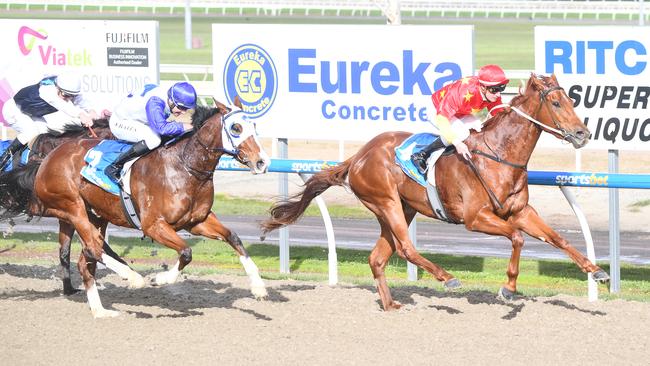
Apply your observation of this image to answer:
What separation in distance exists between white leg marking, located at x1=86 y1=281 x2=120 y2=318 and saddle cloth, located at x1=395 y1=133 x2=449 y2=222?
2.28m

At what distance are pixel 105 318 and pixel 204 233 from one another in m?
0.95

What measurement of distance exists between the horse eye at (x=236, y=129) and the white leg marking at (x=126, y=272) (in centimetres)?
125

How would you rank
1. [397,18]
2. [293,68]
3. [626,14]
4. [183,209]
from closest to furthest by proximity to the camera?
1. [183,209]
2. [293,68]
3. [397,18]
4. [626,14]

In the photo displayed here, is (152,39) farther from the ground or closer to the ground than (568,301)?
farther from the ground

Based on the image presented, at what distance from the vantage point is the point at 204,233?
8766mm

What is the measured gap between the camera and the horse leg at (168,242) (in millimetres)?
8578

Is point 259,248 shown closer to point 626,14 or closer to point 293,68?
point 293,68

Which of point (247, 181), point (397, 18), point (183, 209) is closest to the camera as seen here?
point (183, 209)

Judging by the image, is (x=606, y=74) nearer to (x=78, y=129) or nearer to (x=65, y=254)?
(x=78, y=129)

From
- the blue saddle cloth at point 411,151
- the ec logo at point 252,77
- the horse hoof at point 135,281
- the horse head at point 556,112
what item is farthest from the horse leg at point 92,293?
the horse head at point 556,112

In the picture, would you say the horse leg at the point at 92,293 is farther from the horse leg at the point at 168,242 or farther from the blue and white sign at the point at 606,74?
the blue and white sign at the point at 606,74

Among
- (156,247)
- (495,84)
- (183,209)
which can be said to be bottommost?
(156,247)

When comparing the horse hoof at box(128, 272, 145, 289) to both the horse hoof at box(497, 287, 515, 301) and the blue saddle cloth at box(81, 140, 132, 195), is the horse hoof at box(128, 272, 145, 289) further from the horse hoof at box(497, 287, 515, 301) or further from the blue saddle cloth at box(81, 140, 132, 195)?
the horse hoof at box(497, 287, 515, 301)

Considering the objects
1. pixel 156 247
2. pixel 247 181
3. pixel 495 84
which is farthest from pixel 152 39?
pixel 247 181
